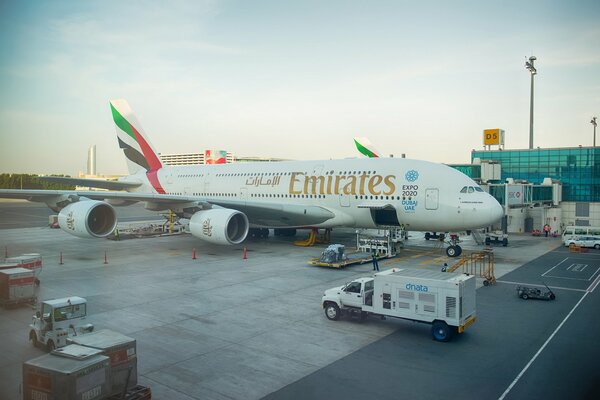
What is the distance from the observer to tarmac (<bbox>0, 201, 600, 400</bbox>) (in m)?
9.91

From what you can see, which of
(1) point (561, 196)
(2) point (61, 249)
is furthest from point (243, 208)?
(1) point (561, 196)

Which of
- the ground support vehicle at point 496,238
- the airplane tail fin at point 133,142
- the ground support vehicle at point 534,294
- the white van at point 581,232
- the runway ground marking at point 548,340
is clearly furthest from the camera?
the airplane tail fin at point 133,142

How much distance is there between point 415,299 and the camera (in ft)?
44.0

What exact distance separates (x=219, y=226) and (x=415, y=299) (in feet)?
46.1

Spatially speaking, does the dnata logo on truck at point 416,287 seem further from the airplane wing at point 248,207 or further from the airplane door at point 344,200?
the airplane wing at point 248,207

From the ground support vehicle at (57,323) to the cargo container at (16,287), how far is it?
3905 millimetres

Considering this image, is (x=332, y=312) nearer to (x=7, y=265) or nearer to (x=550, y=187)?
(x=7, y=265)

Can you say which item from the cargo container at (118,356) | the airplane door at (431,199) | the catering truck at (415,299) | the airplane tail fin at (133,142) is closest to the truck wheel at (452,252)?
the airplane door at (431,199)

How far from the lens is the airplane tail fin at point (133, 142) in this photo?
1467 inches

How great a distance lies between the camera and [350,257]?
83.6 feet

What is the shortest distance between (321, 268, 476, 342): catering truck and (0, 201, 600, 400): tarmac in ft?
1.46

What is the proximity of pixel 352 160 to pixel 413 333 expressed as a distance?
17123 mm

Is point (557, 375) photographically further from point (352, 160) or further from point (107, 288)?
point (352, 160)

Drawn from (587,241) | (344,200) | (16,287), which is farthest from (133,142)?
(587,241)
